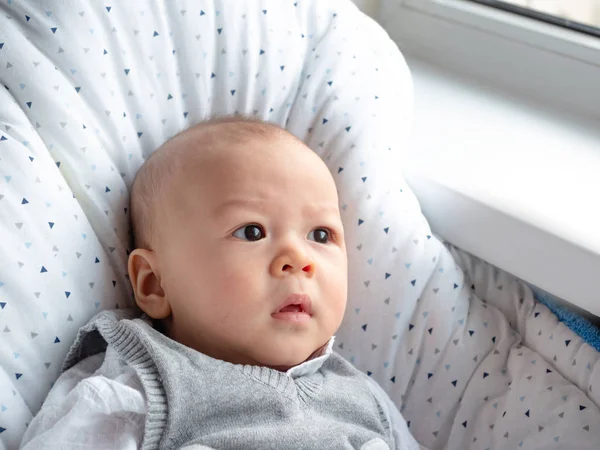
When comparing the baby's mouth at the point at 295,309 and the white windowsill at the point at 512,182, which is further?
the white windowsill at the point at 512,182

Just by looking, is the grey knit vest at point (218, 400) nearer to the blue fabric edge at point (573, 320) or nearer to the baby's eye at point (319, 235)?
the baby's eye at point (319, 235)

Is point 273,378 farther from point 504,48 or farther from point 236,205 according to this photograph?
point 504,48

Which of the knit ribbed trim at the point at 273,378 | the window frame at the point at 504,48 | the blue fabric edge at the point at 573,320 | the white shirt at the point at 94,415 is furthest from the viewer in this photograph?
the window frame at the point at 504,48

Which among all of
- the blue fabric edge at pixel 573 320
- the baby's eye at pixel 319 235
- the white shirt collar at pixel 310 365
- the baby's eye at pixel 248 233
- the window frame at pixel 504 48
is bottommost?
the white shirt collar at pixel 310 365

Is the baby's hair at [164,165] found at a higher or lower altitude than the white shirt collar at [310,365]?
higher

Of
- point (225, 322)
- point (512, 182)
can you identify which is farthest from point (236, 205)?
point (512, 182)

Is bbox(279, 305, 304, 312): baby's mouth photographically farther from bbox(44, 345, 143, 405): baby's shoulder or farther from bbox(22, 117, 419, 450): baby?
bbox(44, 345, 143, 405): baby's shoulder

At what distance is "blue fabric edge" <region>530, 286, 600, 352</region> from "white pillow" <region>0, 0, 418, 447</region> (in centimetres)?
17

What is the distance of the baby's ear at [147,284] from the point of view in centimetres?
91

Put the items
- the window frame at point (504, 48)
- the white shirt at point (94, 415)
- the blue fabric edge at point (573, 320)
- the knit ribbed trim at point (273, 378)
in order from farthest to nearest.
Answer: the window frame at point (504, 48) → the blue fabric edge at point (573, 320) → the knit ribbed trim at point (273, 378) → the white shirt at point (94, 415)

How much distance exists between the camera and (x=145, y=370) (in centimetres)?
82

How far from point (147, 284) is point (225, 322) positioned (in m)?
0.13

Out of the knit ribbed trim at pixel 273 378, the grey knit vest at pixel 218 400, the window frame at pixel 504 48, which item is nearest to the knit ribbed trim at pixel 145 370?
the grey knit vest at pixel 218 400

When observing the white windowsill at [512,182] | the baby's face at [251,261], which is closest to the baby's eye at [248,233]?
the baby's face at [251,261]
